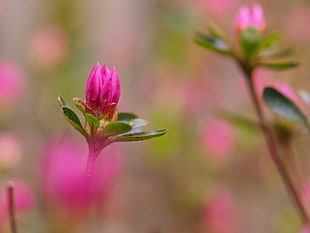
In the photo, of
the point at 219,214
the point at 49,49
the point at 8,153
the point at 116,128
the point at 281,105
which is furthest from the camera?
the point at 49,49

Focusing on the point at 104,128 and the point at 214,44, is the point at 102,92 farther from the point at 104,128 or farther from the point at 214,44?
the point at 214,44

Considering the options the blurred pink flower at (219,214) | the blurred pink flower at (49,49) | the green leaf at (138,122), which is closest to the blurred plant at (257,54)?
the green leaf at (138,122)

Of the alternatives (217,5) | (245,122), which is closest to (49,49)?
(217,5)

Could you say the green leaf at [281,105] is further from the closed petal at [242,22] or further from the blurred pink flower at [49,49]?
the blurred pink flower at [49,49]

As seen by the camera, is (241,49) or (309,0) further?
(309,0)

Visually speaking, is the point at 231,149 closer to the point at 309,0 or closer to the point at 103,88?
the point at 309,0

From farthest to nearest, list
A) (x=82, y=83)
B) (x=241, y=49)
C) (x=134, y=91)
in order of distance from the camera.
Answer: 1. (x=134, y=91)
2. (x=82, y=83)
3. (x=241, y=49)

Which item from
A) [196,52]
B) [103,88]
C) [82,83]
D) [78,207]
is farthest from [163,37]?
[103,88]
